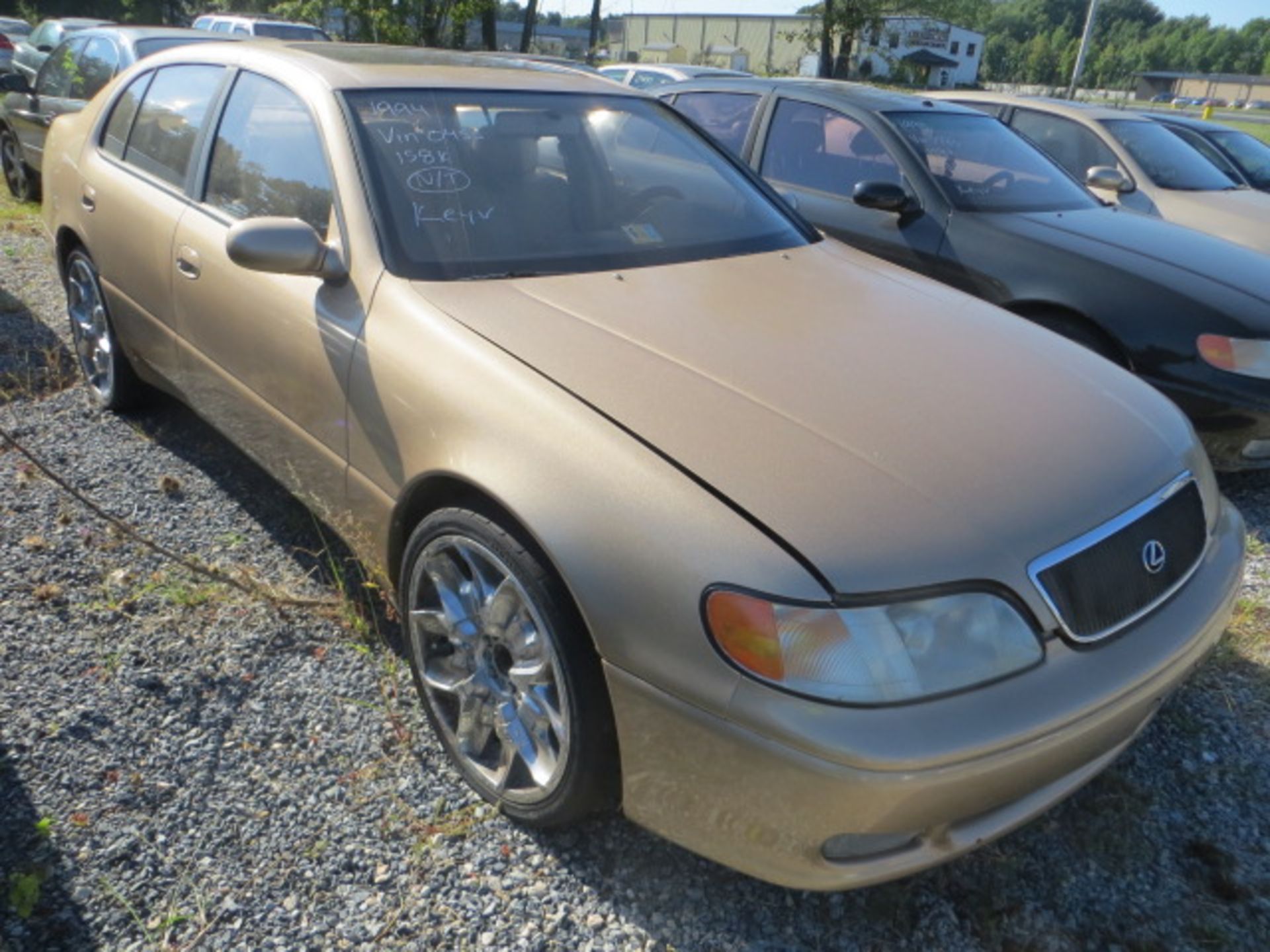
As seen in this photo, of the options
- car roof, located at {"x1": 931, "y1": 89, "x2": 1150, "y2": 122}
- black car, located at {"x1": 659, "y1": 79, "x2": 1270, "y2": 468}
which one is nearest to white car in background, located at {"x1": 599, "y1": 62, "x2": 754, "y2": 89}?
car roof, located at {"x1": 931, "y1": 89, "x2": 1150, "y2": 122}

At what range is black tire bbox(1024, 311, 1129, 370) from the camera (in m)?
4.06

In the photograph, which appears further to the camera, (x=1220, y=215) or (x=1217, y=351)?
(x=1220, y=215)

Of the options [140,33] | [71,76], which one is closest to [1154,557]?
[140,33]

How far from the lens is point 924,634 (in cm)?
166

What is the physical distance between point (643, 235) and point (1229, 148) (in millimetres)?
8596

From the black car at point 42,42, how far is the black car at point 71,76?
2.96 metres

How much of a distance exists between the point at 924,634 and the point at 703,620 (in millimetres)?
382

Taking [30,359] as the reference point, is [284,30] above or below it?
above

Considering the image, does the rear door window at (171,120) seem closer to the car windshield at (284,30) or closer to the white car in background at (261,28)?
the white car in background at (261,28)

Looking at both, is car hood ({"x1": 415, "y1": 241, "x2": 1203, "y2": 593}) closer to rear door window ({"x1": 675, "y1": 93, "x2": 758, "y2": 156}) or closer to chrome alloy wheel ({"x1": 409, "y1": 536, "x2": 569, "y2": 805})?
chrome alloy wheel ({"x1": 409, "y1": 536, "x2": 569, "y2": 805})

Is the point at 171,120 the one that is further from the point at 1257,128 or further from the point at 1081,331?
the point at 1257,128

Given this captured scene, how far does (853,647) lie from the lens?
1.62m

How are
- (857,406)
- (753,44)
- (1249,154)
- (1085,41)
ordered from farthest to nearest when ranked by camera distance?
(753,44) → (1085,41) → (1249,154) → (857,406)

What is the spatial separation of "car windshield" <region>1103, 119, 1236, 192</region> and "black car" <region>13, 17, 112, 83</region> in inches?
400
